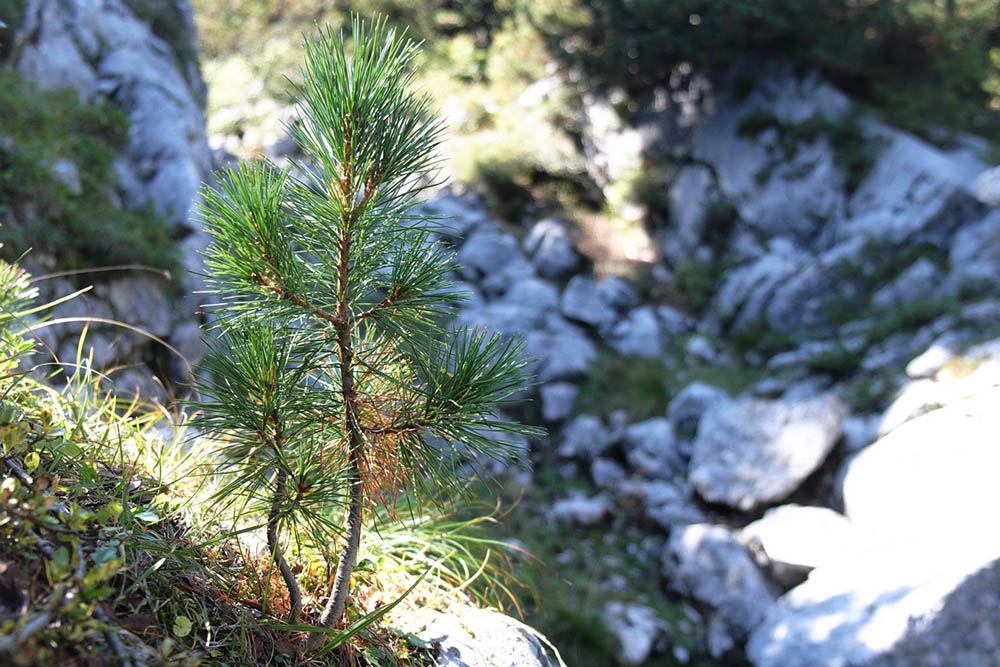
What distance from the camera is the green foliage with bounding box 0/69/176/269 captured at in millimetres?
3631

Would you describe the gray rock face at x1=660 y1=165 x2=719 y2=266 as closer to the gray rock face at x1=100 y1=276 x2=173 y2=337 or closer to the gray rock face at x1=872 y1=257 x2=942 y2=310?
the gray rock face at x1=872 y1=257 x2=942 y2=310

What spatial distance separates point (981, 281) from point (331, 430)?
8.30 meters

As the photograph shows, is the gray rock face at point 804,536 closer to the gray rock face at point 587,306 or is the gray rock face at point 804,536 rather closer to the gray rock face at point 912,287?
the gray rock face at point 912,287

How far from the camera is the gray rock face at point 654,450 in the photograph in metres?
7.09

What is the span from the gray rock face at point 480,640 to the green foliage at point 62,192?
3099 mm

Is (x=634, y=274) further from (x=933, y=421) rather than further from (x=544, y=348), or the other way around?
(x=933, y=421)

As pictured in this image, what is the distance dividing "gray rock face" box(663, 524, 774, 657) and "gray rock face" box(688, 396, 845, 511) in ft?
2.28

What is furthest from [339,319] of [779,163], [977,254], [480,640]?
[779,163]

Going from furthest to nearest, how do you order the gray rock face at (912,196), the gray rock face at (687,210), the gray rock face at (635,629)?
the gray rock face at (687,210) → the gray rock face at (912,196) → the gray rock face at (635,629)

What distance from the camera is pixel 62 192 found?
12.7 ft

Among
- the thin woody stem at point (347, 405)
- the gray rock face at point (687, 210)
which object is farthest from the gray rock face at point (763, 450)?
the thin woody stem at point (347, 405)

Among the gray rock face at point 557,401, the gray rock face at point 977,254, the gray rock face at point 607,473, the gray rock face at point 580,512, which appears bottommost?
the gray rock face at point 580,512

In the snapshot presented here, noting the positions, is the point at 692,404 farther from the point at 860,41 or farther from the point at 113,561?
the point at 113,561

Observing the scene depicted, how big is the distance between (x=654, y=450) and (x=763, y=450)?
52.0 inches
